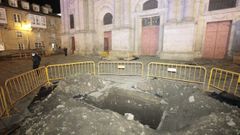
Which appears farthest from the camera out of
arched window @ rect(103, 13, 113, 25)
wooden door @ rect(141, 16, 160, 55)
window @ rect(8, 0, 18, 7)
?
window @ rect(8, 0, 18, 7)

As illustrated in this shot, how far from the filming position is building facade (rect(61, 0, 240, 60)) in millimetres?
10891

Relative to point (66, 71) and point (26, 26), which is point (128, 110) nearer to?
point (66, 71)

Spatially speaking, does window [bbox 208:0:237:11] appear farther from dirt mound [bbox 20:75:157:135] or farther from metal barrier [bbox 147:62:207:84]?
dirt mound [bbox 20:75:157:135]

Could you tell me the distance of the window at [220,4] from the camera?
1024 centimetres

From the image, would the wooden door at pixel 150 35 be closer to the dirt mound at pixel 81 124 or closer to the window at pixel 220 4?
the window at pixel 220 4

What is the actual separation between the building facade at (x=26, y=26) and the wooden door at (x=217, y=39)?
2439 centimetres

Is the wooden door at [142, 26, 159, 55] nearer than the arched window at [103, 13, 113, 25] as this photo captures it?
Yes

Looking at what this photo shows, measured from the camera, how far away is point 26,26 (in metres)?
25.8

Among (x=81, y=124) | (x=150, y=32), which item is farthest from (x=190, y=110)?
(x=150, y=32)

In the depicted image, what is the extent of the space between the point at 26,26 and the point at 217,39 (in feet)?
108

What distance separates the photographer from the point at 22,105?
4672 mm

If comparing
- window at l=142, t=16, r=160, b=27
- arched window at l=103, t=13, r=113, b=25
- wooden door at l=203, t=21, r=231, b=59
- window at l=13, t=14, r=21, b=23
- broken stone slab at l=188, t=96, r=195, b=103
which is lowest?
broken stone slab at l=188, t=96, r=195, b=103

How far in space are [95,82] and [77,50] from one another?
15.4 meters

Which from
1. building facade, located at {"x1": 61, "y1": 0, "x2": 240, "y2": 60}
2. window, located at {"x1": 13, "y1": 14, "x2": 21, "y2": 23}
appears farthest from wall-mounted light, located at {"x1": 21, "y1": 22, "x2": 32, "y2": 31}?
building facade, located at {"x1": 61, "y1": 0, "x2": 240, "y2": 60}
